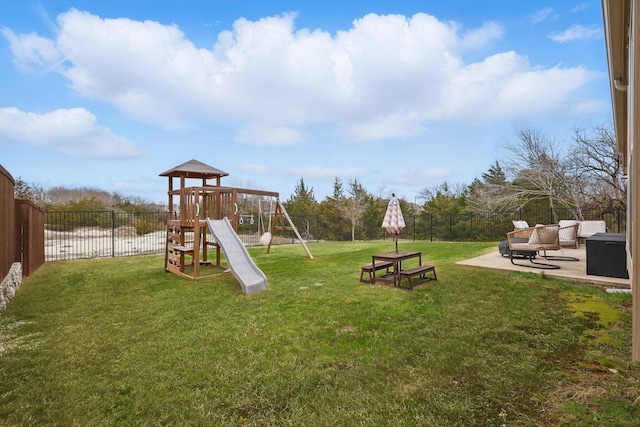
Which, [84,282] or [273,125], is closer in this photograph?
[84,282]

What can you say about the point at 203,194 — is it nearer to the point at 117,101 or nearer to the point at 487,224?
the point at 117,101

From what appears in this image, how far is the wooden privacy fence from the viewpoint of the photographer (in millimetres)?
5035

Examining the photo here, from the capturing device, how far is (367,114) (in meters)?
17.3

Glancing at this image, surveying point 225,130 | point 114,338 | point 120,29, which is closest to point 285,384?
point 114,338

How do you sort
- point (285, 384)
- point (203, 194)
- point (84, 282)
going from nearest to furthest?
point (285, 384) → point (84, 282) → point (203, 194)

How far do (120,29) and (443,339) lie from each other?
32.1ft

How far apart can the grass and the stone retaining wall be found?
182mm

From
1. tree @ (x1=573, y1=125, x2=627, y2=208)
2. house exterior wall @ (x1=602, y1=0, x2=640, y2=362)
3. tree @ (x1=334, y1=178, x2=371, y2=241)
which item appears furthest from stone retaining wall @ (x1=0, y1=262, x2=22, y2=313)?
tree @ (x1=573, y1=125, x2=627, y2=208)

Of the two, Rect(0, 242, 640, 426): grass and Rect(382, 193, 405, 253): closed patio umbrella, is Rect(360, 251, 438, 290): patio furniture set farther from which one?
Rect(382, 193, 405, 253): closed patio umbrella

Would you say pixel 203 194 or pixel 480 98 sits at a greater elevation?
pixel 480 98

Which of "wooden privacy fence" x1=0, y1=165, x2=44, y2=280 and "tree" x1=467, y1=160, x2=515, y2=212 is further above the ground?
"tree" x1=467, y1=160, x2=515, y2=212

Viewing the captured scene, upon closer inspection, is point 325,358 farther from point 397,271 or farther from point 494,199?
point 494,199

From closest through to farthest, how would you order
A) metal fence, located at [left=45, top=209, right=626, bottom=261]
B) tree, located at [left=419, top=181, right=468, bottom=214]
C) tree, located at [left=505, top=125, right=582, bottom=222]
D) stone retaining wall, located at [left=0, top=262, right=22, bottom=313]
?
1. stone retaining wall, located at [left=0, top=262, right=22, bottom=313]
2. metal fence, located at [left=45, top=209, right=626, bottom=261]
3. tree, located at [left=505, top=125, right=582, bottom=222]
4. tree, located at [left=419, top=181, right=468, bottom=214]

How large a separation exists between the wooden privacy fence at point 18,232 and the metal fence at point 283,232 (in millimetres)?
3896
